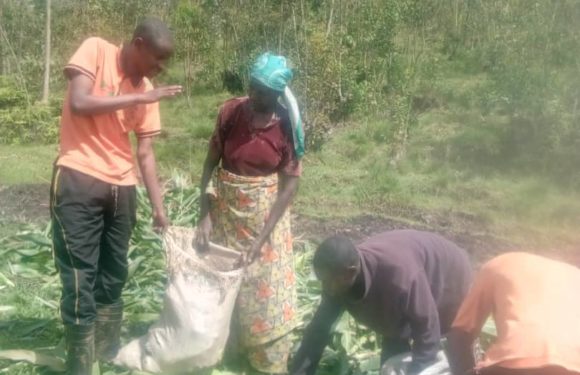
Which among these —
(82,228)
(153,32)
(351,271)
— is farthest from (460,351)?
(153,32)

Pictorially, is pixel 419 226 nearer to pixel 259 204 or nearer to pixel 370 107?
pixel 259 204

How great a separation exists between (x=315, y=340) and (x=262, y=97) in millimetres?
1097

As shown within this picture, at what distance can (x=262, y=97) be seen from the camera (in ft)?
11.9

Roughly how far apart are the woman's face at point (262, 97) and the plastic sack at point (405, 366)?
124 centimetres

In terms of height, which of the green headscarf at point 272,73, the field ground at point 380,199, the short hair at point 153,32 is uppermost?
the short hair at point 153,32

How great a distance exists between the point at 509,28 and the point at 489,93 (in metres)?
1.95

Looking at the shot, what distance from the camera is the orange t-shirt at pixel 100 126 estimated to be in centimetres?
350

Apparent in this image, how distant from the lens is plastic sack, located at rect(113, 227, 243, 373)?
3705 mm

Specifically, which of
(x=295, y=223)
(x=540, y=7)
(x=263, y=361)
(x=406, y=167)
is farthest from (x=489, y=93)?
(x=263, y=361)

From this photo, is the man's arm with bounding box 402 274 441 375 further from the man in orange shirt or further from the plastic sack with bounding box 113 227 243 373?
the man in orange shirt

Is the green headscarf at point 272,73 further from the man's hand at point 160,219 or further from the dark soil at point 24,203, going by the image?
the dark soil at point 24,203

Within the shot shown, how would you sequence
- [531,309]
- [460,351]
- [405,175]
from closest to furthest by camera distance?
1. [531,309]
2. [460,351]
3. [405,175]

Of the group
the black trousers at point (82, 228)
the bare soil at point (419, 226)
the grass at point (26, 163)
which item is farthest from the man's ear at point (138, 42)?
the grass at point (26, 163)

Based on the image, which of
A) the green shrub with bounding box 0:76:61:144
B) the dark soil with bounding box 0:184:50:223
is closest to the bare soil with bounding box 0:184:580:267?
the dark soil with bounding box 0:184:50:223
